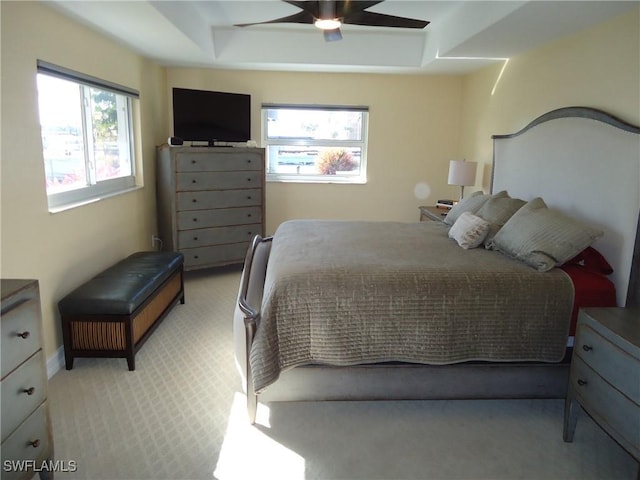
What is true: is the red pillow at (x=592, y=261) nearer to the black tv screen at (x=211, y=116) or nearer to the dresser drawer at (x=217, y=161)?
the dresser drawer at (x=217, y=161)

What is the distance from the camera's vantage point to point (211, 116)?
15.2ft

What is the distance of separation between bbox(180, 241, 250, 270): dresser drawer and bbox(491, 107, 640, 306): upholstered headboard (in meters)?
2.76

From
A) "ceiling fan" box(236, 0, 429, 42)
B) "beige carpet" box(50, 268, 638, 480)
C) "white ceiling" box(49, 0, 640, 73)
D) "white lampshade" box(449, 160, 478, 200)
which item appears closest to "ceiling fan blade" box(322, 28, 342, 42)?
"ceiling fan" box(236, 0, 429, 42)

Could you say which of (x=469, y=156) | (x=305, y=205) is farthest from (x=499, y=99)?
(x=305, y=205)

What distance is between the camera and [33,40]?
2.55m

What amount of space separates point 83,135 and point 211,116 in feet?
5.11

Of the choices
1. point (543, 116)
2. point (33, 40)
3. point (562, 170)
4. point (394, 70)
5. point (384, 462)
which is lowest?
point (384, 462)

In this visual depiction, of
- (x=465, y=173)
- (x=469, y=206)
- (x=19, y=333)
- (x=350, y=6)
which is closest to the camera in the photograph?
(x=19, y=333)

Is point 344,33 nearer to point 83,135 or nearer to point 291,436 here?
point 83,135

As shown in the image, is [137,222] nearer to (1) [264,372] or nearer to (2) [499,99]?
(1) [264,372]

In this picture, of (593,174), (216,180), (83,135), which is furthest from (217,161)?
(593,174)

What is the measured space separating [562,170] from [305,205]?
3065mm

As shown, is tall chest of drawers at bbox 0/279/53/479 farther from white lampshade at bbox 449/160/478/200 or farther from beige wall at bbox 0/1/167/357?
white lampshade at bbox 449/160/478/200

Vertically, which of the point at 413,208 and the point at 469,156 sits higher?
the point at 469,156
